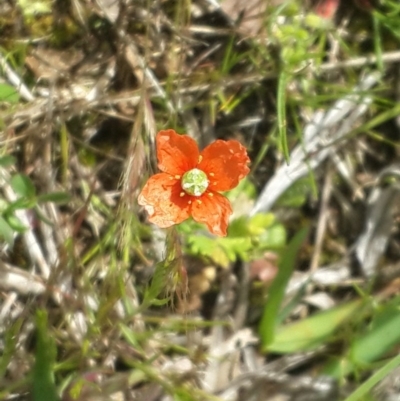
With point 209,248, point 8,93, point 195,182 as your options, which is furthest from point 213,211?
point 8,93

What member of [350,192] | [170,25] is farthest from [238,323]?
[170,25]

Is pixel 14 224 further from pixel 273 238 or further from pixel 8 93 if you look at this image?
pixel 273 238

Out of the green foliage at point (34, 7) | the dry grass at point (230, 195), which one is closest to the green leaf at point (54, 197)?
the dry grass at point (230, 195)

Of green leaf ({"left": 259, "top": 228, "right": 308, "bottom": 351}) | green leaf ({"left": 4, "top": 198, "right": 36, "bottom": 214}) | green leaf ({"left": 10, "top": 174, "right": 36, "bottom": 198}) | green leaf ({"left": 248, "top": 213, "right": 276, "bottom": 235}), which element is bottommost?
green leaf ({"left": 259, "top": 228, "right": 308, "bottom": 351})

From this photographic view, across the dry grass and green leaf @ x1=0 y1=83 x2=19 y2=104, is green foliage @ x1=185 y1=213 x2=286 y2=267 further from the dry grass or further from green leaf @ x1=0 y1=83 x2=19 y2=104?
green leaf @ x1=0 y1=83 x2=19 y2=104

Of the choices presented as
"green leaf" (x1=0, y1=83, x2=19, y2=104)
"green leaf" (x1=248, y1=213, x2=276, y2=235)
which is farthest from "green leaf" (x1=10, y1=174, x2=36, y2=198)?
"green leaf" (x1=248, y1=213, x2=276, y2=235)

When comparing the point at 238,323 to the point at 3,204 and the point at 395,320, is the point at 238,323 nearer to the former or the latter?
the point at 395,320
